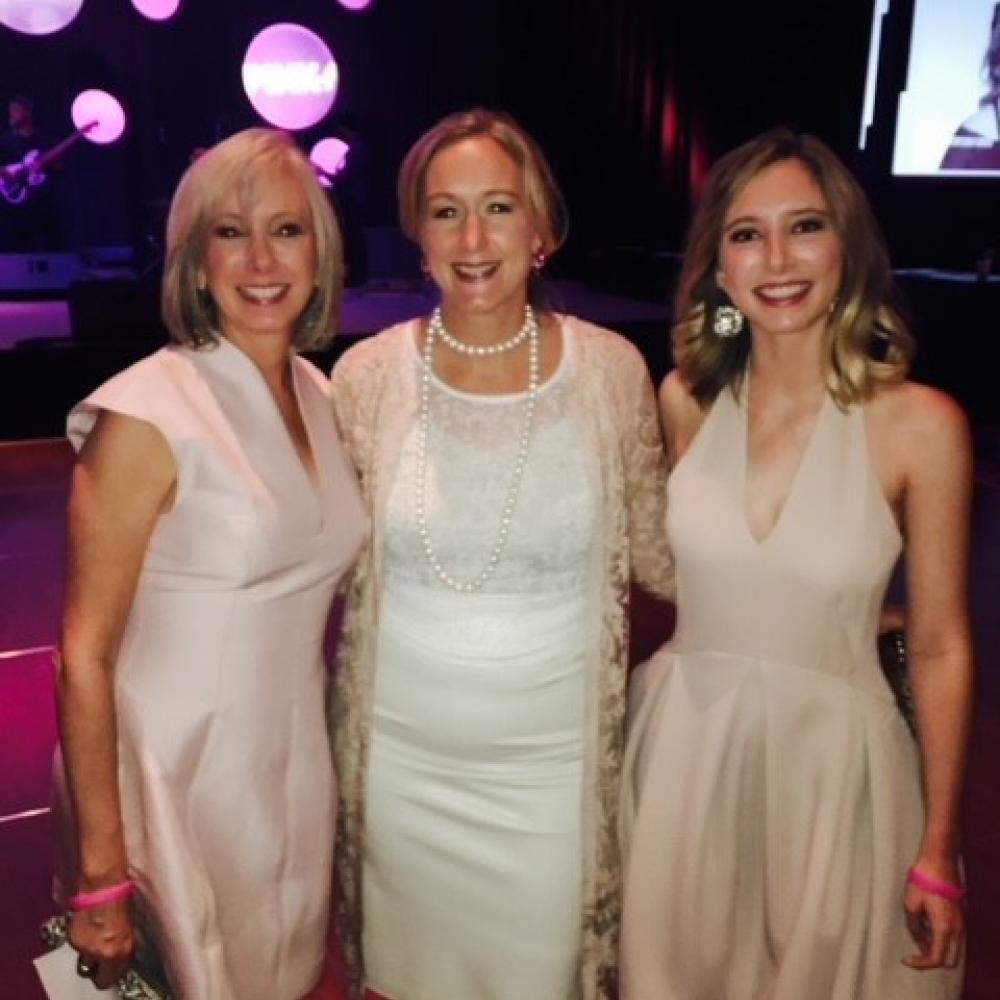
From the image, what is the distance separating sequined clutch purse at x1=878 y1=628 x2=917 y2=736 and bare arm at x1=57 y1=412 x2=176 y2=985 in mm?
1133

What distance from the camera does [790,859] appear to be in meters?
1.76

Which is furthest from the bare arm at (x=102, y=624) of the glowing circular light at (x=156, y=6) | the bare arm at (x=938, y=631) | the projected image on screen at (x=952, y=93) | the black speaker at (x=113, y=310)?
the glowing circular light at (x=156, y=6)

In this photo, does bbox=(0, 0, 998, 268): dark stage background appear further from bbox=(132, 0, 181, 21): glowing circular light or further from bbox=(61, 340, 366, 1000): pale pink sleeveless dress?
bbox=(61, 340, 366, 1000): pale pink sleeveless dress

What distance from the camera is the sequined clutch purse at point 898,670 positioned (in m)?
1.74

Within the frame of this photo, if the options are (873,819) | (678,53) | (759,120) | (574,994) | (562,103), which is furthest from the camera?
(562,103)

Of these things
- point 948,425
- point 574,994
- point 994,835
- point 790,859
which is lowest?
point 994,835

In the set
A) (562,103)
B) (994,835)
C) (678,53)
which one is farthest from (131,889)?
(562,103)

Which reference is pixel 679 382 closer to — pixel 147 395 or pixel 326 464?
pixel 326 464

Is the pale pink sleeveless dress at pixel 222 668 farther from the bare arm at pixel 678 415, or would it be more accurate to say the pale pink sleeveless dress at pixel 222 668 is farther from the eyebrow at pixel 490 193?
the bare arm at pixel 678 415

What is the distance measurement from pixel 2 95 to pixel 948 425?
36.5 feet

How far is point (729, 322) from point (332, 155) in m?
9.52

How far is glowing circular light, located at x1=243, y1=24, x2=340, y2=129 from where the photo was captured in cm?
912

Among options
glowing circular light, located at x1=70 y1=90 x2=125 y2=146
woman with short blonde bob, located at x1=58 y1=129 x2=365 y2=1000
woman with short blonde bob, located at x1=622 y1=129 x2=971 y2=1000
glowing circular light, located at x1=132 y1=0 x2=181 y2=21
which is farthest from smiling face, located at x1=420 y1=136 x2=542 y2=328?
glowing circular light, located at x1=70 y1=90 x2=125 y2=146

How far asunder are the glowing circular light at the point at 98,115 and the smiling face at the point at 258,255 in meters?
9.49
